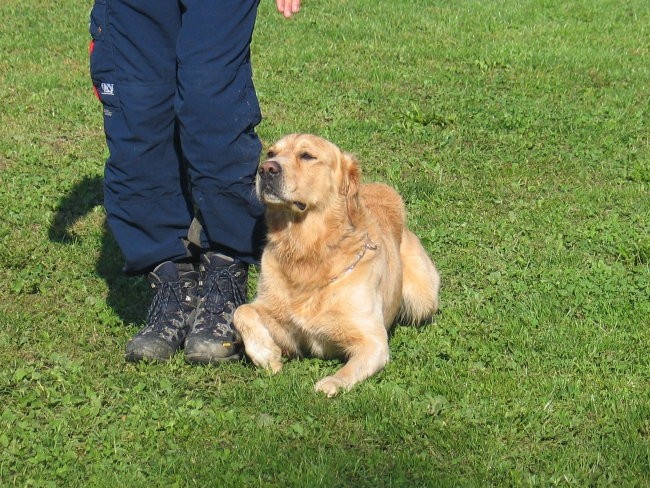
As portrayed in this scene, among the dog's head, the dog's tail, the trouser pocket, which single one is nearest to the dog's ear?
the dog's head

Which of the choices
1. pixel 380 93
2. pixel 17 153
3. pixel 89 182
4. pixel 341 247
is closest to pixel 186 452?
pixel 341 247

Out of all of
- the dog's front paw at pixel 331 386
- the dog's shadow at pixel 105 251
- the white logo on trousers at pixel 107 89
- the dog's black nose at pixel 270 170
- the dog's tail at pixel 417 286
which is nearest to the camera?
the dog's front paw at pixel 331 386

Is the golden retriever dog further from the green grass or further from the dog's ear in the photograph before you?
the green grass

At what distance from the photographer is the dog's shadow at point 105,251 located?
18.5ft

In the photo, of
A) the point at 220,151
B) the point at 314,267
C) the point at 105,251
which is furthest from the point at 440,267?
the point at 105,251

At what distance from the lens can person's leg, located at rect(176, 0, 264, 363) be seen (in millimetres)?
4688

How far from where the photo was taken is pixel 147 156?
16.5ft

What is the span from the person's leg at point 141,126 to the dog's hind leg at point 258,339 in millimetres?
623

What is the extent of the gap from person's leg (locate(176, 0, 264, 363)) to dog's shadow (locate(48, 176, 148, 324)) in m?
0.61

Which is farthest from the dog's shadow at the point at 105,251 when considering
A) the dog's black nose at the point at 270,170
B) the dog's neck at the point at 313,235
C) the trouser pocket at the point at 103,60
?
the dog's black nose at the point at 270,170

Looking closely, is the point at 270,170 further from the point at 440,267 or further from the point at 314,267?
the point at 440,267

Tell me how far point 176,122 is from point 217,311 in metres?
0.97

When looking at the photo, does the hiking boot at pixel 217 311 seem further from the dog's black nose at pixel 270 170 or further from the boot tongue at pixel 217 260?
the dog's black nose at pixel 270 170

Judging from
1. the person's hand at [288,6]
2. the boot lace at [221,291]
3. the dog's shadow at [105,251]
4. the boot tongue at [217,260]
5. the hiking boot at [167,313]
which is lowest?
the dog's shadow at [105,251]
